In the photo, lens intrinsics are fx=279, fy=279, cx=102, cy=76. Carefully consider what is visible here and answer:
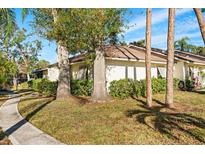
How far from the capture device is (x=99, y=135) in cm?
835

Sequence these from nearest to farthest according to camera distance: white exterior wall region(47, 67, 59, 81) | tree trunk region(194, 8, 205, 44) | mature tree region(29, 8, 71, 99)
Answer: tree trunk region(194, 8, 205, 44) → mature tree region(29, 8, 71, 99) → white exterior wall region(47, 67, 59, 81)

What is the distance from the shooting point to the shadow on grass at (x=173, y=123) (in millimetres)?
8297

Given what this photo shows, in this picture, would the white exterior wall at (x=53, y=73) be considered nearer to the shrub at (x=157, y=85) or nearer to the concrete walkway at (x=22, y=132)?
the shrub at (x=157, y=85)

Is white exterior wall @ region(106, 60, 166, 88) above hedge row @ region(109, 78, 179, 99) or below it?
above

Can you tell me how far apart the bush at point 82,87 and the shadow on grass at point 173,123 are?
325 inches

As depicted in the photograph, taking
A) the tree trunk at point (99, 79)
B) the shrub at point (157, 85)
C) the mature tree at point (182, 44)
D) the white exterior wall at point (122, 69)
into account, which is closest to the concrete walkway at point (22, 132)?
the tree trunk at point (99, 79)

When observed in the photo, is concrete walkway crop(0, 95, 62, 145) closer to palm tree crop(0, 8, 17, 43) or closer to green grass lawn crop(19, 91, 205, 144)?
green grass lawn crop(19, 91, 205, 144)

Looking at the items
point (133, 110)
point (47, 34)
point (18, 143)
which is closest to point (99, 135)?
point (18, 143)

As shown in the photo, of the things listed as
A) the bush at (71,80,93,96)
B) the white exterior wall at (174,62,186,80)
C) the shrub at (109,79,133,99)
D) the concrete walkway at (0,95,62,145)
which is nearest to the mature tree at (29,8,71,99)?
the bush at (71,80,93,96)

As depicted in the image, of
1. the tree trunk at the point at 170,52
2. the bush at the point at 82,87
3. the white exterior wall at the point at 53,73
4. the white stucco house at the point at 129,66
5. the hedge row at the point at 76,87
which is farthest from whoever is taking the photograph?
the white exterior wall at the point at 53,73

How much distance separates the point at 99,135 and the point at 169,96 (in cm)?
703

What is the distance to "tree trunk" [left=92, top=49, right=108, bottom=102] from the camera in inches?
653

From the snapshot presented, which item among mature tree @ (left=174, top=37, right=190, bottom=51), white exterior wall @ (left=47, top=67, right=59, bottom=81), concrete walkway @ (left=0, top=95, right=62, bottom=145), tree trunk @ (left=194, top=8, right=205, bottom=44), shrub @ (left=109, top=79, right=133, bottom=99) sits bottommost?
concrete walkway @ (left=0, top=95, right=62, bottom=145)

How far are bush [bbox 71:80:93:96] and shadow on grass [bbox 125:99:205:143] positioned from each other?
8250mm
